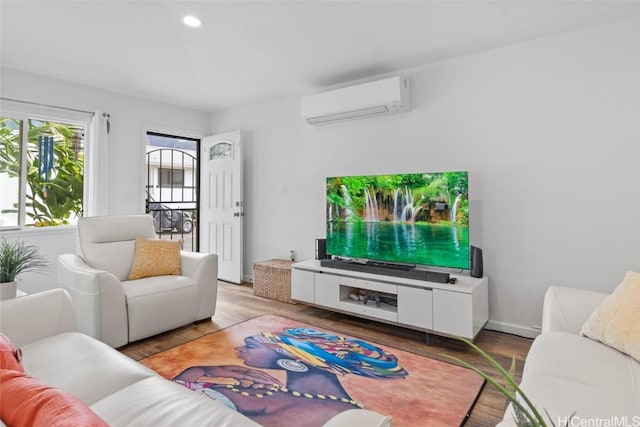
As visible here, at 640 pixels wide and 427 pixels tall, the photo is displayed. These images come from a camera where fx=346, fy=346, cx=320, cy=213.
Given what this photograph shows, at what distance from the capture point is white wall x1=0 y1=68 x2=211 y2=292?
3490mm

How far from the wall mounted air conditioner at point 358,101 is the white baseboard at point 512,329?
2067 mm

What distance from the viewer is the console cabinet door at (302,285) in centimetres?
333

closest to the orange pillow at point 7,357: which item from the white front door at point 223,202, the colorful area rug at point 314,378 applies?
the colorful area rug at point 314,378

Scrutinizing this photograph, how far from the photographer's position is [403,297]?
109 inches

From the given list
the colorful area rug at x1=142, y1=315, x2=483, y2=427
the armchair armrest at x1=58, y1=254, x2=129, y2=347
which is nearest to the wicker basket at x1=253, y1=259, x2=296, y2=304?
the colorful area rug at x1=142, y1=315, x2=483, y2=427

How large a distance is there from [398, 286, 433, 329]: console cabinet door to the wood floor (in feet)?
0.53

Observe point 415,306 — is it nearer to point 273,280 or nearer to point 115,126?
point 273,280

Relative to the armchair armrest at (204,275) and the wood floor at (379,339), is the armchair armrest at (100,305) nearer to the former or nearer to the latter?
the wood floor at (379,339)

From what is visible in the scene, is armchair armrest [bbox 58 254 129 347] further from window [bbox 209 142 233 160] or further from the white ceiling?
window [bbox 209 142 233 160]

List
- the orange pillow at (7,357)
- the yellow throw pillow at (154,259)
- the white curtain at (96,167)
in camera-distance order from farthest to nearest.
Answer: the white curtain at (96,167)
the yellow throw pillow at (154,259)
the orange pillow at (7,357)

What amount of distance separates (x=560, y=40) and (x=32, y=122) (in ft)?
16.3

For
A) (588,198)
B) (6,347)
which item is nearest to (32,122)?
(6,347)

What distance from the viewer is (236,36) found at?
308 centimetres

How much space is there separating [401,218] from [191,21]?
8.18 ft
